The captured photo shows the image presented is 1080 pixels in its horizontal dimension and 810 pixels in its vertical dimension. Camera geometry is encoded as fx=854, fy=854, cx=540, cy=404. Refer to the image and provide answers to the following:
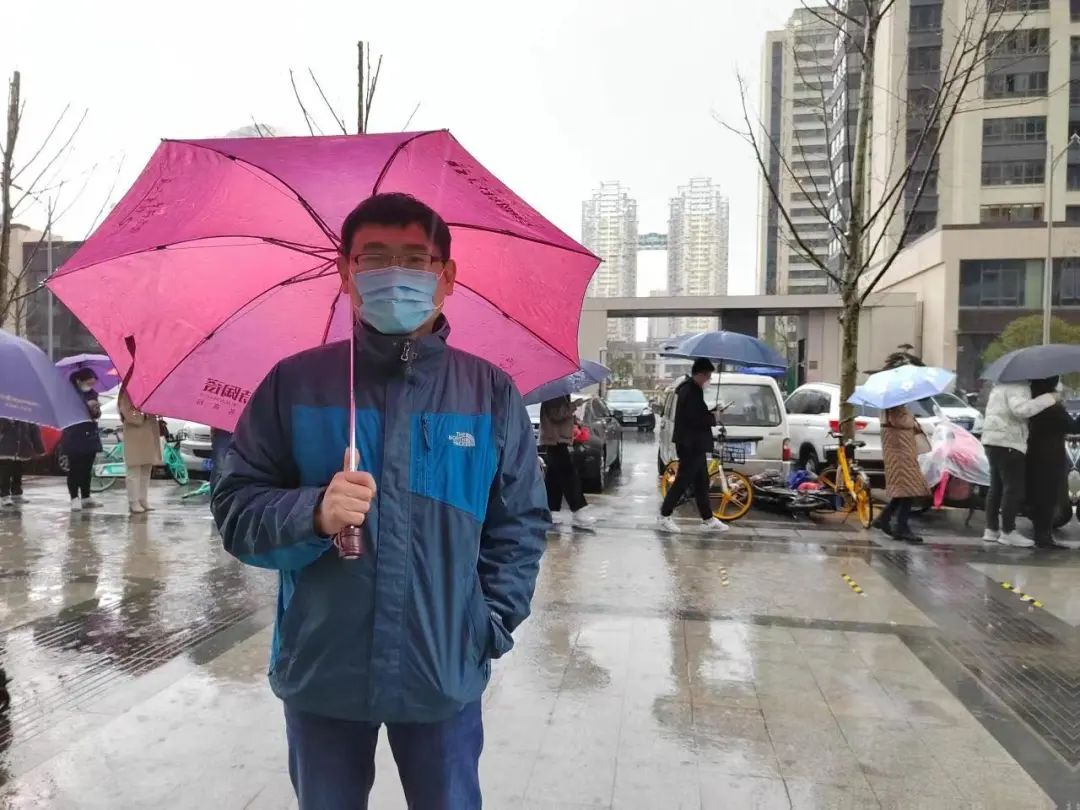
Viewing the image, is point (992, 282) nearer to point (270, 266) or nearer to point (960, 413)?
point (960, 413)

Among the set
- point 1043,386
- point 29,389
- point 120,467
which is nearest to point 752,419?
point 1043,386

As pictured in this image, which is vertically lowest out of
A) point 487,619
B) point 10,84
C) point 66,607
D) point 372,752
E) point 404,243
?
point 66,607

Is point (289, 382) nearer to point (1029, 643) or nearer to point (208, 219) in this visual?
point (208, 219)

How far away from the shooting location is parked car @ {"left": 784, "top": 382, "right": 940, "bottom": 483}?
11859 mm

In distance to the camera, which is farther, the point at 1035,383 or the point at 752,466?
the point at 752,466

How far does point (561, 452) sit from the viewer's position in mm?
9281

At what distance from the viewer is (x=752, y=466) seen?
11.4m

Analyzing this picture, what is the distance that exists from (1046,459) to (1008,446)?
0.37 meters

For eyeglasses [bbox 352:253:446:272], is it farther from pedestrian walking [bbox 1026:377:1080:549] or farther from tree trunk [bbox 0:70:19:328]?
tree trunk [bbox 0:70:19:328]

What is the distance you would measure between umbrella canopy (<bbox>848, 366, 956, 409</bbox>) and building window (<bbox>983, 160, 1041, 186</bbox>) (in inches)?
2014

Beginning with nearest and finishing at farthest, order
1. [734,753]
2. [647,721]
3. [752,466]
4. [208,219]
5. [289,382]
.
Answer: [289,382]
[208,219]
[734,753]
[647,721]
[752,466]

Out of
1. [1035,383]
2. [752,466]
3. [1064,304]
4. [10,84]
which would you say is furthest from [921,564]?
[1064,304]

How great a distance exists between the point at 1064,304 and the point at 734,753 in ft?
150

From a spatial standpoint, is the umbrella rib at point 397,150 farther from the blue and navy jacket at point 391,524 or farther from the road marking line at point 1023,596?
the road marking line at point 1023,596
